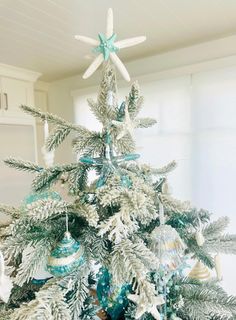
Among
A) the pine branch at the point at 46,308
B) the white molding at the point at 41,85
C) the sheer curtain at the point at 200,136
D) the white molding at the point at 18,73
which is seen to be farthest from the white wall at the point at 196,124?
the pine branch at the point at 46,308

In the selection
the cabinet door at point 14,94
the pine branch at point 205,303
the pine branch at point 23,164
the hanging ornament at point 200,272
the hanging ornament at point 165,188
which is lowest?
the pine branch at point 205,303

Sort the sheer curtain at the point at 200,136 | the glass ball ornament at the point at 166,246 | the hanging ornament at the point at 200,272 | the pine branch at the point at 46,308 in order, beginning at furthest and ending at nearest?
the sheer curtain at the point at 200,136
the hanging ornament at the point at 200,272
the glass ball ornament at the point at 166,246
the pine branch at the point at 46,308

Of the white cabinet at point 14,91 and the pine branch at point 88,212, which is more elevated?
the white cabinet at point 14,91

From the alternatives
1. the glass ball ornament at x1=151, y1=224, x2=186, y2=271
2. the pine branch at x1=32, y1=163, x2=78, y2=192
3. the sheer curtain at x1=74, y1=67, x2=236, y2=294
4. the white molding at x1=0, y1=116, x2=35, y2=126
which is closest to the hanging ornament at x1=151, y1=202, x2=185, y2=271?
the glass ball ornament at x1=151, y1=224, x2=186, y2=271

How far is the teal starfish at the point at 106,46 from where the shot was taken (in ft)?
1.72

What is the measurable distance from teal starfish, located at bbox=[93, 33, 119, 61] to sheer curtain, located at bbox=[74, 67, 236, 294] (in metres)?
1.54

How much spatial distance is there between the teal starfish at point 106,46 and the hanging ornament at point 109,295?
42 cm

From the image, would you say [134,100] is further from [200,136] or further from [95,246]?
[200,136]

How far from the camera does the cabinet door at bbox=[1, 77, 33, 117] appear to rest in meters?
2.35

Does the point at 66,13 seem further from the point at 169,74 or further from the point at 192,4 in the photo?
the point at 169,74

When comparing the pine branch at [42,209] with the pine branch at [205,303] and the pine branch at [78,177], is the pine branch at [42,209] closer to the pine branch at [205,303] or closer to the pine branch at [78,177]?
the pine branch at [78,177]

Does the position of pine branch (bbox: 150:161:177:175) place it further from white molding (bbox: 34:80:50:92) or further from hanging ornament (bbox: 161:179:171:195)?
white molding (bbox: 34:80:50:92)

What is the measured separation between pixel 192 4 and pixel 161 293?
4.92ft

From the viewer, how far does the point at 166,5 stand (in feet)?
4.80
